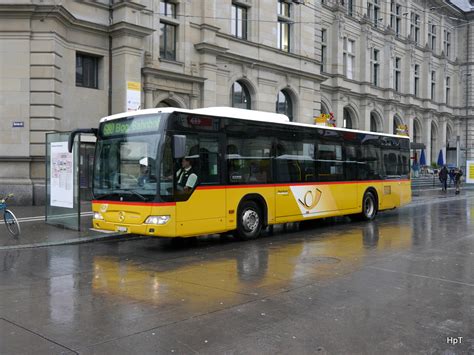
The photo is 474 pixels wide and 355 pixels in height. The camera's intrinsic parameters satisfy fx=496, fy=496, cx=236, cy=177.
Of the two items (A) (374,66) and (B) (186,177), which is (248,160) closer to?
(B) (186,177)

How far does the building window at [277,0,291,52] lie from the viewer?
30.2 meters

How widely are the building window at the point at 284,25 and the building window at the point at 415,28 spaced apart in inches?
824

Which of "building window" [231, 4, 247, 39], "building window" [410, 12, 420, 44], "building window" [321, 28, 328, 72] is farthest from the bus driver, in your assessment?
"building window" [410, 12, 420, 44]

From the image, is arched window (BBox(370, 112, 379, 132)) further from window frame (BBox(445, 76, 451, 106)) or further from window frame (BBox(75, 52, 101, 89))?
window frame (BBox(75, 52, 101, 89))

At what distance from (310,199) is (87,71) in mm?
12287

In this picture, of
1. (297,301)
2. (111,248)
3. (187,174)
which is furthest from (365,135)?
(297,301)

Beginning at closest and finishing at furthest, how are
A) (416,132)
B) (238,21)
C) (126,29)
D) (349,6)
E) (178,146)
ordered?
(178,146) < (126,29) < (238,21) < (349,6) < (416,132)

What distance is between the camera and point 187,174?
35.2 ft

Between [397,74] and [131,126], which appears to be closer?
[131,126]

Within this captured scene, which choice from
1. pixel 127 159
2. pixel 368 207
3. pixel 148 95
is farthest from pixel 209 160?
pixel 148 95

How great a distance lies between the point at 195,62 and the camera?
24.7 meters

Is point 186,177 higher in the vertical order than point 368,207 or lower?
higher

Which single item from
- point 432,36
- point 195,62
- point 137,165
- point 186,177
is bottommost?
point 186,177

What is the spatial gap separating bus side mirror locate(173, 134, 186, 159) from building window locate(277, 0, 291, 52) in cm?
2165
